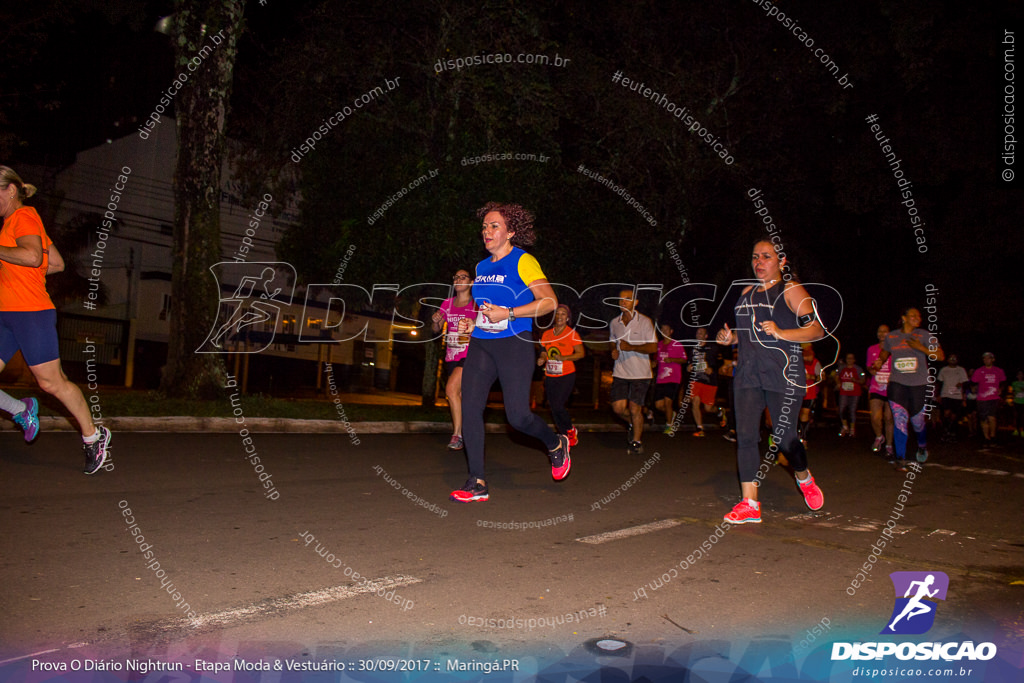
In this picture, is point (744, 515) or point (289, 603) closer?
point (289, 603)

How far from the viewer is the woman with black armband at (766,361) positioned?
5.89 m

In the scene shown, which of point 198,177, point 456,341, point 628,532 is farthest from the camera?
point 198,177

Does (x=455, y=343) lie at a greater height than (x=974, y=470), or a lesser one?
greater

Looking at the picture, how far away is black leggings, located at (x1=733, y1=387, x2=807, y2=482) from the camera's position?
19.5 feet

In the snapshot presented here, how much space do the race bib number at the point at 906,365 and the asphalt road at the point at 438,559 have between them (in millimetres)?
2213

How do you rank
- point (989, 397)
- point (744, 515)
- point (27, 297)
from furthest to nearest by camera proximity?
1. point (989, 397)
2. point (27, 297)
3. point (744, 515)

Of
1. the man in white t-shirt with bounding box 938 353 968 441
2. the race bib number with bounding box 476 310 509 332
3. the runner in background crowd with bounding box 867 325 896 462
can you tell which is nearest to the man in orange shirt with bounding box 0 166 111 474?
the race bib number with bounding box 476 310 509 332

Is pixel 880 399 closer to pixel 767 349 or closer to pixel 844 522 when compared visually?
pixel 844 522

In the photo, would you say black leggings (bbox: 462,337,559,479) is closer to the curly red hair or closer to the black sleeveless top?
the curly red hair

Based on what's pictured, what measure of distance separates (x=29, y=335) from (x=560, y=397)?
231 inches

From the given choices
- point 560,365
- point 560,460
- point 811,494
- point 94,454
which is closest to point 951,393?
point 560,365

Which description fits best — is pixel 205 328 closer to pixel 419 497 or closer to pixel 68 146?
pixel 419 497

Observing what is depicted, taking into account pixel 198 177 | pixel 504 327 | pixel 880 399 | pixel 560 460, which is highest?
pixel 198 177

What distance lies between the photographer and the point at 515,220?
616 centimetres
